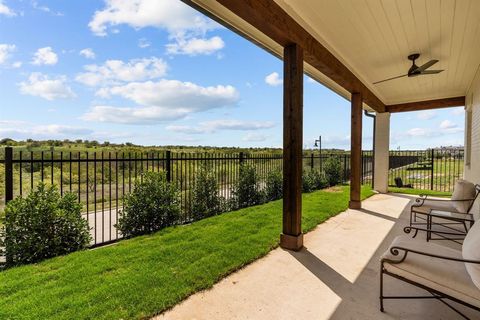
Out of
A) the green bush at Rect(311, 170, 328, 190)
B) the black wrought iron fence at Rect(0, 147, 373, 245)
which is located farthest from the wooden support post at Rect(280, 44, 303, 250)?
the green bush at Rect(311, 170, 328, 190)

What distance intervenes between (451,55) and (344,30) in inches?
84.6

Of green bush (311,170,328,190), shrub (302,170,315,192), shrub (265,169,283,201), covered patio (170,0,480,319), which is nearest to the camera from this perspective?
covered patio (170,0,480,319)

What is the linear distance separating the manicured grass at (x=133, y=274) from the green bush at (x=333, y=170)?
5.88m

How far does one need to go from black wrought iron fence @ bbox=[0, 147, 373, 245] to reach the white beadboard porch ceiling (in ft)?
9.84

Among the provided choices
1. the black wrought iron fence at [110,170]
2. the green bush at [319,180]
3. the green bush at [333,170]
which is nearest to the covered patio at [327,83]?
the black wrought iron fence at [110,170]

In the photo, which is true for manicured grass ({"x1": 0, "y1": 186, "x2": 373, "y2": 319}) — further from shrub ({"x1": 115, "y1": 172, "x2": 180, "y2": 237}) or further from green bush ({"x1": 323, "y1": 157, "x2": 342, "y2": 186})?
green bush ({"x1": 323, "y1": 157, "x2": 342, "y2": 186})

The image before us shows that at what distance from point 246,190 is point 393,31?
396 cm

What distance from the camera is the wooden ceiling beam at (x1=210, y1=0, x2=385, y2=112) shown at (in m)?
2.21

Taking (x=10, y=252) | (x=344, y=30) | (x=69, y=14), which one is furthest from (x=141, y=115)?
(x=344, y=30)

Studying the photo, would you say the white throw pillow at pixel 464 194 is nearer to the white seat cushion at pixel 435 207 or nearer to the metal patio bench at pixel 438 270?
the white seat cushion at pixel 435 207

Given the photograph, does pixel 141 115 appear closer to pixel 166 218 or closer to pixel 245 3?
pixel 166 218

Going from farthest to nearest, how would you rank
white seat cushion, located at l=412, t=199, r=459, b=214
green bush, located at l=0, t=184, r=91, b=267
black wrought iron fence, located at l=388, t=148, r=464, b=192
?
black wrought iron fence, located at l=388, t=148, r=464, b=192 → white seat cushion, located at l=412, t=199, r=459, b=214 → green bush, located at l=0, t=184, r=91, b=267

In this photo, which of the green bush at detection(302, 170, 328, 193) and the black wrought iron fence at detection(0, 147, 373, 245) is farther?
the green bush at detection(302, 170, 328, 193)

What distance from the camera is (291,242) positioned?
3.15 meters
